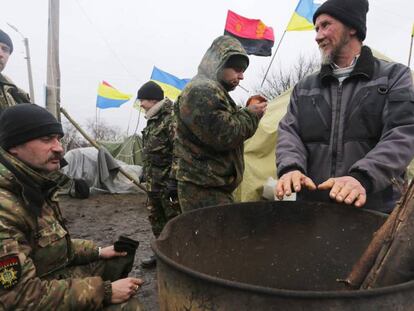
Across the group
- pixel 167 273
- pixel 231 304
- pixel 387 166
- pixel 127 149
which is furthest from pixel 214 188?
pixel 127 149

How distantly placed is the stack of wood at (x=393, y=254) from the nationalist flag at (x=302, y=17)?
7243 mm

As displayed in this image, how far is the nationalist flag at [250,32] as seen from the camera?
760cm

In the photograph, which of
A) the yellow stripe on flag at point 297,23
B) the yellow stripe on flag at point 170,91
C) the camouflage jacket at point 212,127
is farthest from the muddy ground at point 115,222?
the yellow stripe on flag at point 297,23

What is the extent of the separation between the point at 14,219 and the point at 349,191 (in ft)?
4.82

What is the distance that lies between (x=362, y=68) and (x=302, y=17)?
6.55 metres

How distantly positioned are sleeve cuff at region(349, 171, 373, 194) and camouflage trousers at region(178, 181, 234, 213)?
128 centimetres

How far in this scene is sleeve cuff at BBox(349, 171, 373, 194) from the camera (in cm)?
151

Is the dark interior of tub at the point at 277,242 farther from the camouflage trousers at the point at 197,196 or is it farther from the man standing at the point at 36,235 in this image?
the camouflage trousers at the point at 197,196

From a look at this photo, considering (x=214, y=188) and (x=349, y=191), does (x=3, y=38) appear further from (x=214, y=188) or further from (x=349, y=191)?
(x=349, y=191)

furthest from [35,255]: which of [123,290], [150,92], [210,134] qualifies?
[150,92]

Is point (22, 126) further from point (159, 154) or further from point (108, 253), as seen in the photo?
point (159, 154)

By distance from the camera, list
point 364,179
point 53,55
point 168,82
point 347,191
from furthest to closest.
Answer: point 168,82
point 53,55
point 364,179
point 347,191

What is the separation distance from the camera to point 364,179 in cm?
152

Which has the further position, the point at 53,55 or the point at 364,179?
the point at 53,55
